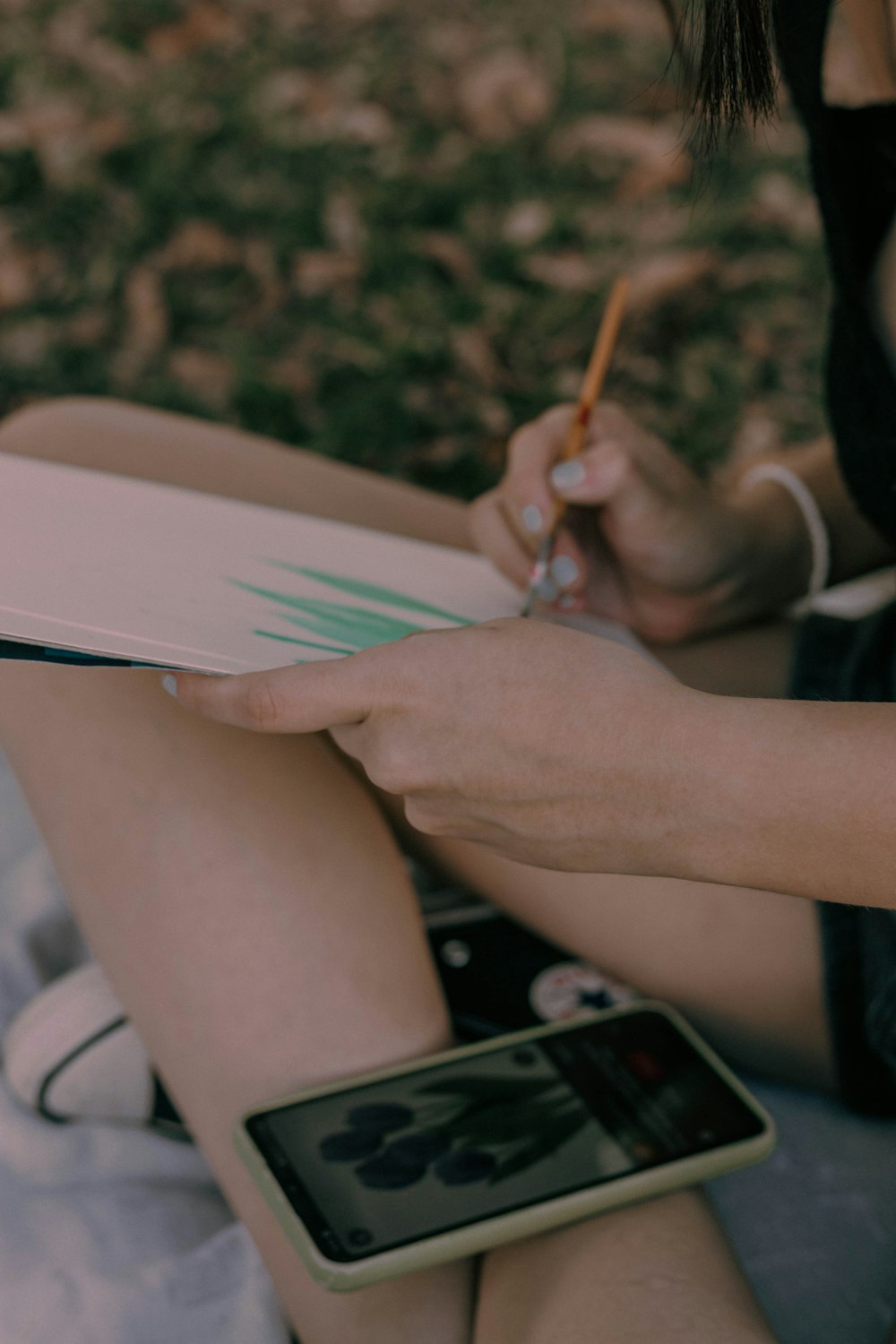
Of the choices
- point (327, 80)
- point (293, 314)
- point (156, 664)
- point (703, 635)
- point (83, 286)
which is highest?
point (327, 80)

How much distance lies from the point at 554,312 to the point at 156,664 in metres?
1.36

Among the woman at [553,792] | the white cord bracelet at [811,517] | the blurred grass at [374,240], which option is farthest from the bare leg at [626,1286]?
the blurred grass at [374,240]

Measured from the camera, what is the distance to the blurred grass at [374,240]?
1610 millimetres

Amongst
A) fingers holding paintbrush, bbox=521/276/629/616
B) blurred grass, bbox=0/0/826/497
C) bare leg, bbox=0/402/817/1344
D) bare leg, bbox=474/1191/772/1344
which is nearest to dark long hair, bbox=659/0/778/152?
fingers holding paintbrush, bbox=521/276/629/616

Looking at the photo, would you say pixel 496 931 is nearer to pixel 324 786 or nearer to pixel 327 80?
pixel 324 786

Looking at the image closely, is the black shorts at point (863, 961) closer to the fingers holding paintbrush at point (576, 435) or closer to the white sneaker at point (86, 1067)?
the fingers holding paintbrush at point (576, 435)

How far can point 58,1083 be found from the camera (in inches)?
27.4

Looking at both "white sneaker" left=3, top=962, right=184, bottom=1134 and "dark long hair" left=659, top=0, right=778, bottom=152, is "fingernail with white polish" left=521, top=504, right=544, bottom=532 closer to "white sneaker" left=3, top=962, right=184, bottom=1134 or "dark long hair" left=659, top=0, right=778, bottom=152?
"dark long hair" left=659, top=0, right=778, bottom=152

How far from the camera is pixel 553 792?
1.71ft

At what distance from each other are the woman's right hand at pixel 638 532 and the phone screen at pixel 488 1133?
313 mm

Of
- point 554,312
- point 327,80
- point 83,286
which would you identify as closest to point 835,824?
point 554,312

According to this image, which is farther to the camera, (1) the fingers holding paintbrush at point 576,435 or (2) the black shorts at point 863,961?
(1) the fingers holding paintbrush at point 576,435

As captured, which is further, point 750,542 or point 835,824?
point 750,542

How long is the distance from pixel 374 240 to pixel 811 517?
1086 millimetres
